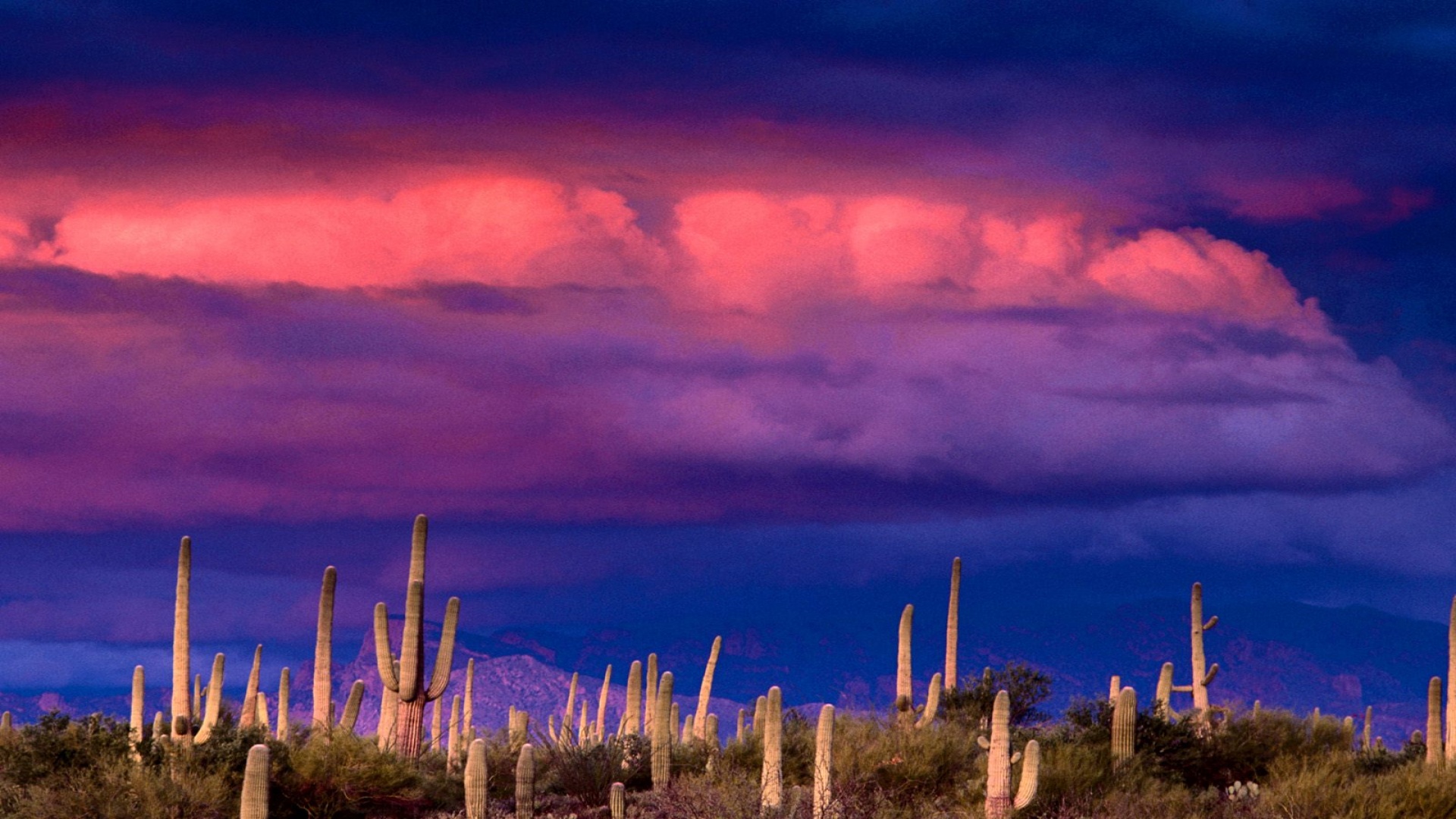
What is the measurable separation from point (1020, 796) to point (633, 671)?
1115cm

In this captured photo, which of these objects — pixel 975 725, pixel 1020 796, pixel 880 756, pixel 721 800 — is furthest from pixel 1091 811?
pixel 975 725

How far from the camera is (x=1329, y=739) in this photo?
38125 mm

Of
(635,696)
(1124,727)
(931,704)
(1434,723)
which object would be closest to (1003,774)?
(1124,727)

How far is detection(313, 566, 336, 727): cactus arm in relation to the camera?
108 ft

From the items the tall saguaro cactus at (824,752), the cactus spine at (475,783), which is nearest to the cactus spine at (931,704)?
the tall saguaro cactus at (824,752)

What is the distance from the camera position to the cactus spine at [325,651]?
3291cm

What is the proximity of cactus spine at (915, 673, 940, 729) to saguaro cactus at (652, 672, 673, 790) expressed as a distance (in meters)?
5.45

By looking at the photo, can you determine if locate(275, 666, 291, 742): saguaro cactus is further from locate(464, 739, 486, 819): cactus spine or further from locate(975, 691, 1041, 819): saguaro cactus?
locate(975, 691, 1041, 819): saguaro cactus

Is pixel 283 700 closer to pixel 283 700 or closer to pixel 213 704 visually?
pixel 283 700

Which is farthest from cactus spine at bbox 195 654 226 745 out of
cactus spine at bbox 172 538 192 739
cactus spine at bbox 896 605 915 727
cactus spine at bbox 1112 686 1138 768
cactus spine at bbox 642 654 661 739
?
cactus spine at bbox 1112 686 1138 768

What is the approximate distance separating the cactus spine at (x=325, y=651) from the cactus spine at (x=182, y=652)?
2.90 metres

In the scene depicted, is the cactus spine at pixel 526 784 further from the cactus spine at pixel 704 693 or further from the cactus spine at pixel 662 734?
the cactus spine at pixel 704 693

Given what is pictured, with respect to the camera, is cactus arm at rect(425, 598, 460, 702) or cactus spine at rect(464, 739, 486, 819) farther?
cactus arm at rect(425, 598, 460, 702)

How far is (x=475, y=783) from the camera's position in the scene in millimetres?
27062
